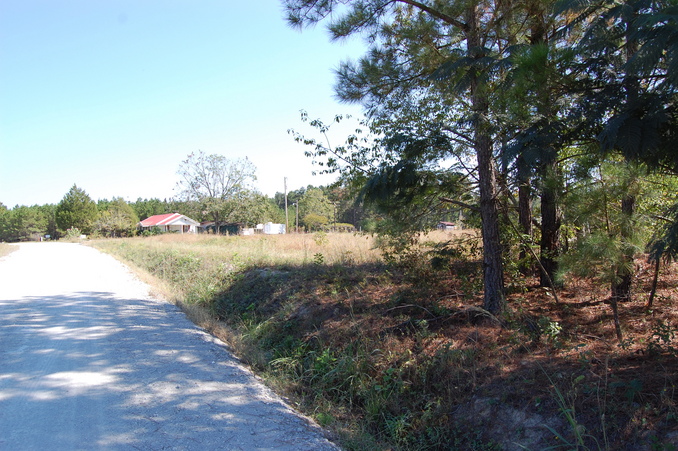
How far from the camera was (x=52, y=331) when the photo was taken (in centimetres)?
712

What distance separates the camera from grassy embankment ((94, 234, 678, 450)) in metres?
3.78

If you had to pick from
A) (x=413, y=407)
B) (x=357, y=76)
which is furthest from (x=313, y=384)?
(x=357, y=76)

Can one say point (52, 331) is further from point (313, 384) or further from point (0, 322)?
point (313, 384)

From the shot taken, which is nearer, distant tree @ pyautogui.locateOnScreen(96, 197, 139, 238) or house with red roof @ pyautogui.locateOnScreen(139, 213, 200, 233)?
distant tree @ pyautogui.locateOnScreen(96, 197, 139, 238)

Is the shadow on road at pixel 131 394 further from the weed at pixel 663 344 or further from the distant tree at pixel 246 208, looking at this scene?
the distant tree at pixel 246 208

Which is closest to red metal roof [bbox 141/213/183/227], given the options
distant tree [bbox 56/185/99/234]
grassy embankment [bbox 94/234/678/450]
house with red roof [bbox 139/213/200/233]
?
house with red roof [bbox 139/213/200/233]

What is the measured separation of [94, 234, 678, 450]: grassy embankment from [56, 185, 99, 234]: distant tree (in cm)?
6999

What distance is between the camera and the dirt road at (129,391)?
3607 mm

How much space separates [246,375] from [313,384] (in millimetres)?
898

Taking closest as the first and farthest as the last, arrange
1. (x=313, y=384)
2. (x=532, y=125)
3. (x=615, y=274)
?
(x=532, y=125) → (x=615, y=274) → (x=313, y=384)

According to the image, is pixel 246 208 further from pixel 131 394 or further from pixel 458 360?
pixel 458 360

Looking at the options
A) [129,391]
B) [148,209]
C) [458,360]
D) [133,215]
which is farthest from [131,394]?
[148,209]

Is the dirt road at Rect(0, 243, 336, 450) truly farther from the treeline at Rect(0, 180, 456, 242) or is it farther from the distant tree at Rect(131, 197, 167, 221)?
the distant tree at Rect(131, 197, 167, 221)

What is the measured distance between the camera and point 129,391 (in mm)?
4586
